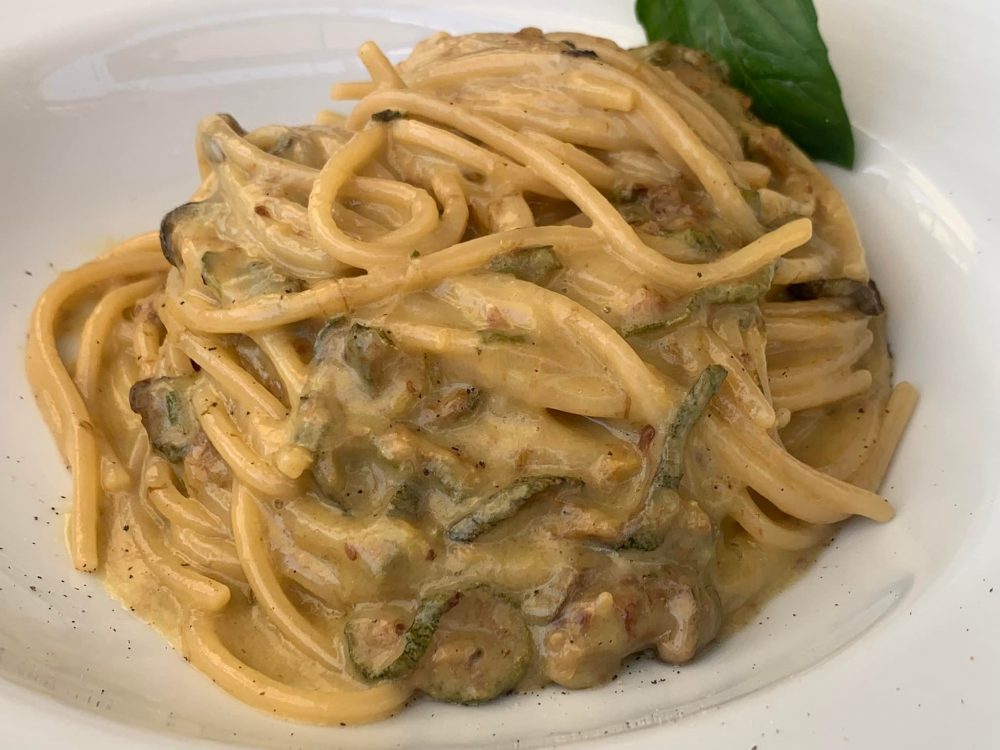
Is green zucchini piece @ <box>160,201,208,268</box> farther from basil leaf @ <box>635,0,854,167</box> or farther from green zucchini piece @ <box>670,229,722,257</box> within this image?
basil leaf @ <box>635,0,854,167</box>

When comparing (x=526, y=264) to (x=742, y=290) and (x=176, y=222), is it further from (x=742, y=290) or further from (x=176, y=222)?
(x=176, y=222)

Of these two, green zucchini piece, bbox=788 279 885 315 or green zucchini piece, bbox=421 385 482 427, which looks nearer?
green zucchini piece, bbox=421 385 482 427

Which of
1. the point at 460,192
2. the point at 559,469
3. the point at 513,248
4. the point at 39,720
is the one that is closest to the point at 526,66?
the point at 460,192

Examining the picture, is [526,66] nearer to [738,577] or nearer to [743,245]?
[743,245]

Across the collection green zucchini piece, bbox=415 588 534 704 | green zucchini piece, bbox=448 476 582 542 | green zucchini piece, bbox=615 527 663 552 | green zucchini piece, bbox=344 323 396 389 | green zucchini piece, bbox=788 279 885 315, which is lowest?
green zucchini piece, bbox=415 588 534 704

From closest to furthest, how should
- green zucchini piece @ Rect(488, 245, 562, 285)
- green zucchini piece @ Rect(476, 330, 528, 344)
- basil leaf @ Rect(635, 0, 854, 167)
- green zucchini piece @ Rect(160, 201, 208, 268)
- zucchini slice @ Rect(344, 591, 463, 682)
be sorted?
zucchini slice @ Rect(344, 591, 463, 682) → green zucchini piece @ Rect(476, 330, 528, 344) → green zucchini piece @ Rect(488, 245, 562, 285) → green zucchini piece @ Rect(160, 201, 208, 268) → basil leaf @ Rect(635, 0, 854, 167)

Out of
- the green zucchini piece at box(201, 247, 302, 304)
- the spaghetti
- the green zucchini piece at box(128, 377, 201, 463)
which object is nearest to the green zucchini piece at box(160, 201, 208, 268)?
the spaghetti

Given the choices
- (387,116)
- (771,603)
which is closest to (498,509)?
(771,603)

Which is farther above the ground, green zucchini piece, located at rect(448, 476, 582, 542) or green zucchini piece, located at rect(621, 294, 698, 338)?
green zucchini piece, located at rect(621, 294, 698, 338)

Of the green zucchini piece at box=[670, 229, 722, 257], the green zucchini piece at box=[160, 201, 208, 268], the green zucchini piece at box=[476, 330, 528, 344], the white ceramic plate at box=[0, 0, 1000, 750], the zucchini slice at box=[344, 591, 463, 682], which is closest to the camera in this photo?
the white ceramic plate at box=[0, 0, 1000, 750]
